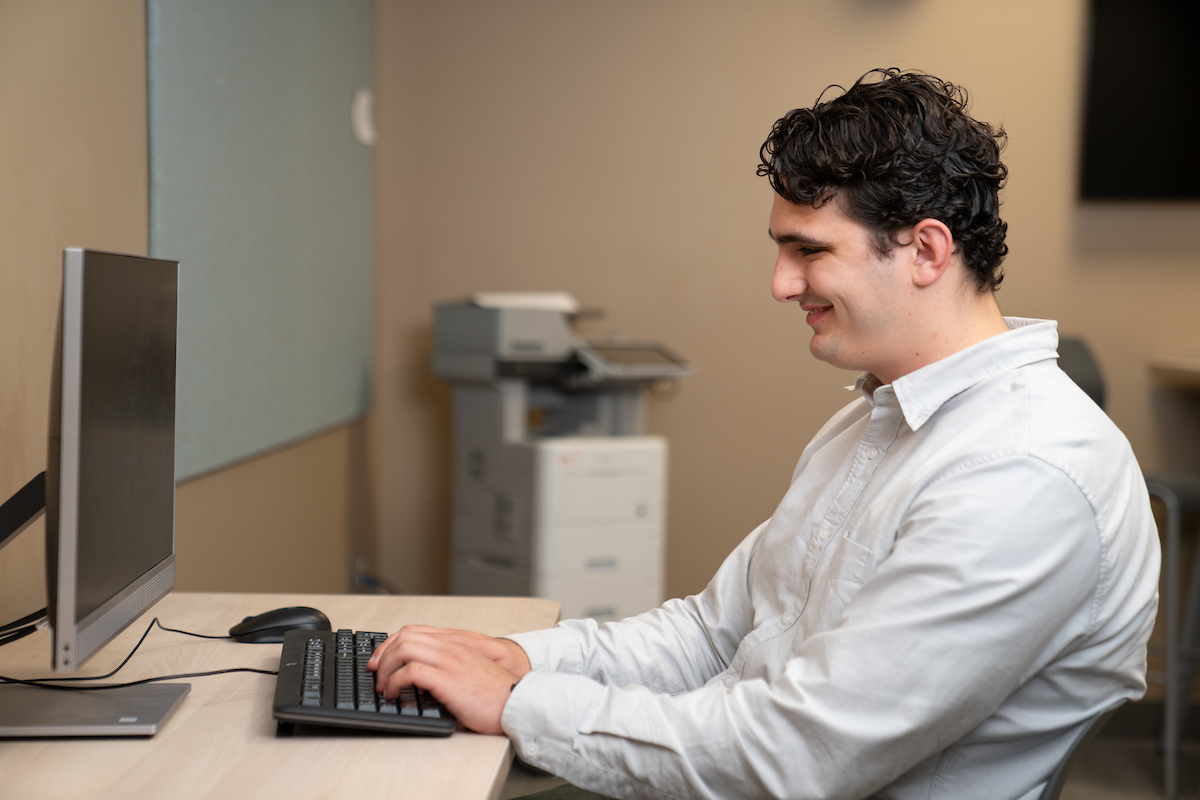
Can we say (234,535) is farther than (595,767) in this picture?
Yes

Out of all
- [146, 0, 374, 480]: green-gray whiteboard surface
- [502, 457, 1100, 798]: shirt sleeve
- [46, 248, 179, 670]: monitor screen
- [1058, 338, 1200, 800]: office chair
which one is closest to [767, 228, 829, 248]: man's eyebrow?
[502, 457, 1100, 798]: shirt sleeve

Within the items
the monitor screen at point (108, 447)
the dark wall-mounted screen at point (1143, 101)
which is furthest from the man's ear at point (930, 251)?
the dark wall-mounted screen at point (1143, 101)

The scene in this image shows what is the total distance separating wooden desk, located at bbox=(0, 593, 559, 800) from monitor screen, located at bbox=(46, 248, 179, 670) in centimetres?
9

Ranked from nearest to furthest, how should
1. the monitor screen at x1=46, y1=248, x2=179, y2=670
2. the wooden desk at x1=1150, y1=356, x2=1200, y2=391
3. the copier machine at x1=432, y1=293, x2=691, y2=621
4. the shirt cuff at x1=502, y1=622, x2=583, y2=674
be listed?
the monitor screen at x1=46, y1=248, x2=179, y2=670
the shirt cuff at x1=502, y1=622, x2=583, y2=674
the copier machine at x1=432, y1=293, x2=691, y2=621
the wooden desk at x1=1150, y1=356, x2=1200, y2=391

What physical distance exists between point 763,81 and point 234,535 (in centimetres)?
217

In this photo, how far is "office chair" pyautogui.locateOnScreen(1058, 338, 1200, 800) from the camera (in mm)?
2533

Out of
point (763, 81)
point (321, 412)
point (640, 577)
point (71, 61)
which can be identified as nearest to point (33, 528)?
point (71, 61)

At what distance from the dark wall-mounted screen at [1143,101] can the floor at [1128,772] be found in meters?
1.63

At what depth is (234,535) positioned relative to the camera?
2.04m

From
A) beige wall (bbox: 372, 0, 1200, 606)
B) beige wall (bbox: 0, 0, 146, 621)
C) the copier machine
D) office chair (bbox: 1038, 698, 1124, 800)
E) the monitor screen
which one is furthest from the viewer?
beige wall (bbox: 372, 0, 1200, 606)

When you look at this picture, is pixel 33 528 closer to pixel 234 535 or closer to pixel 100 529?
pixel 100 529

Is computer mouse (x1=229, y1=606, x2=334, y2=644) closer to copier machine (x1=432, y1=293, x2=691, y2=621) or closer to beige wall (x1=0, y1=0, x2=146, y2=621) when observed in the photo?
beige wall (x1=0, y1=0, x2=146, y2=621)

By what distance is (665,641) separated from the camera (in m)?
1.15

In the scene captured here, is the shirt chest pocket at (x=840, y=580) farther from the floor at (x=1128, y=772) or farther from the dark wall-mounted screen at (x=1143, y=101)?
the dark wall-mounted screen at (x=1143, y=101)
